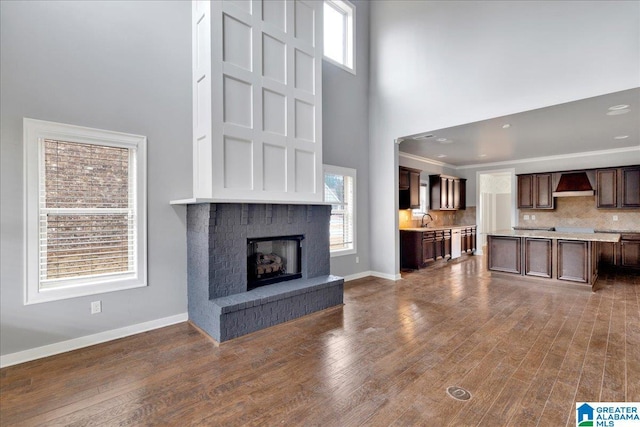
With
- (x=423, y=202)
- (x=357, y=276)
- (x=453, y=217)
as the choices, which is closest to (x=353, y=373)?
(x=357, y=276)

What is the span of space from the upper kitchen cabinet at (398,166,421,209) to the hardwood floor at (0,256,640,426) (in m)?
3.41

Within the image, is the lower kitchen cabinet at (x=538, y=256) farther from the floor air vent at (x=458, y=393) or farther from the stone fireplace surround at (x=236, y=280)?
the floor air vent at (x=458, y=393)

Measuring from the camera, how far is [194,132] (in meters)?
3.60

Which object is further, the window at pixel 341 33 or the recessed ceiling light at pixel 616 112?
the window at pixel 341 33

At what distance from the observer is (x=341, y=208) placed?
18.3 ft

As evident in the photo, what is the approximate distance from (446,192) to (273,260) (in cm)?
608

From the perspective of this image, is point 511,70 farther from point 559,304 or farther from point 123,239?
point 123,239

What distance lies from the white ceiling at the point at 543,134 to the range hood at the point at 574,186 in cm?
59

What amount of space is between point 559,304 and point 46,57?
21.9 ft

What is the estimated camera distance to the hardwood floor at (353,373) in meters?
1.98

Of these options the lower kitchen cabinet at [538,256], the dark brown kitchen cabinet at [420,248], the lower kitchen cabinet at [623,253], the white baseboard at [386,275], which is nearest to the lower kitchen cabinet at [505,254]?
the lower kitchen cabinet at [538,256]

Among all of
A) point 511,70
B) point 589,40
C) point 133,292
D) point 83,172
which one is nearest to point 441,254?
point 511,70

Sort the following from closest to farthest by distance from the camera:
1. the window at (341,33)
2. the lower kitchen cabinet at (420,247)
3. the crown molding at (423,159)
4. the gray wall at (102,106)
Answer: the gray wall at (102,106) < the window at (341,33) < the lower kitchen cabinet at (420,247) < the crown molding at (423,159)

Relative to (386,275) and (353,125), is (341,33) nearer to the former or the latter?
(353,125)
